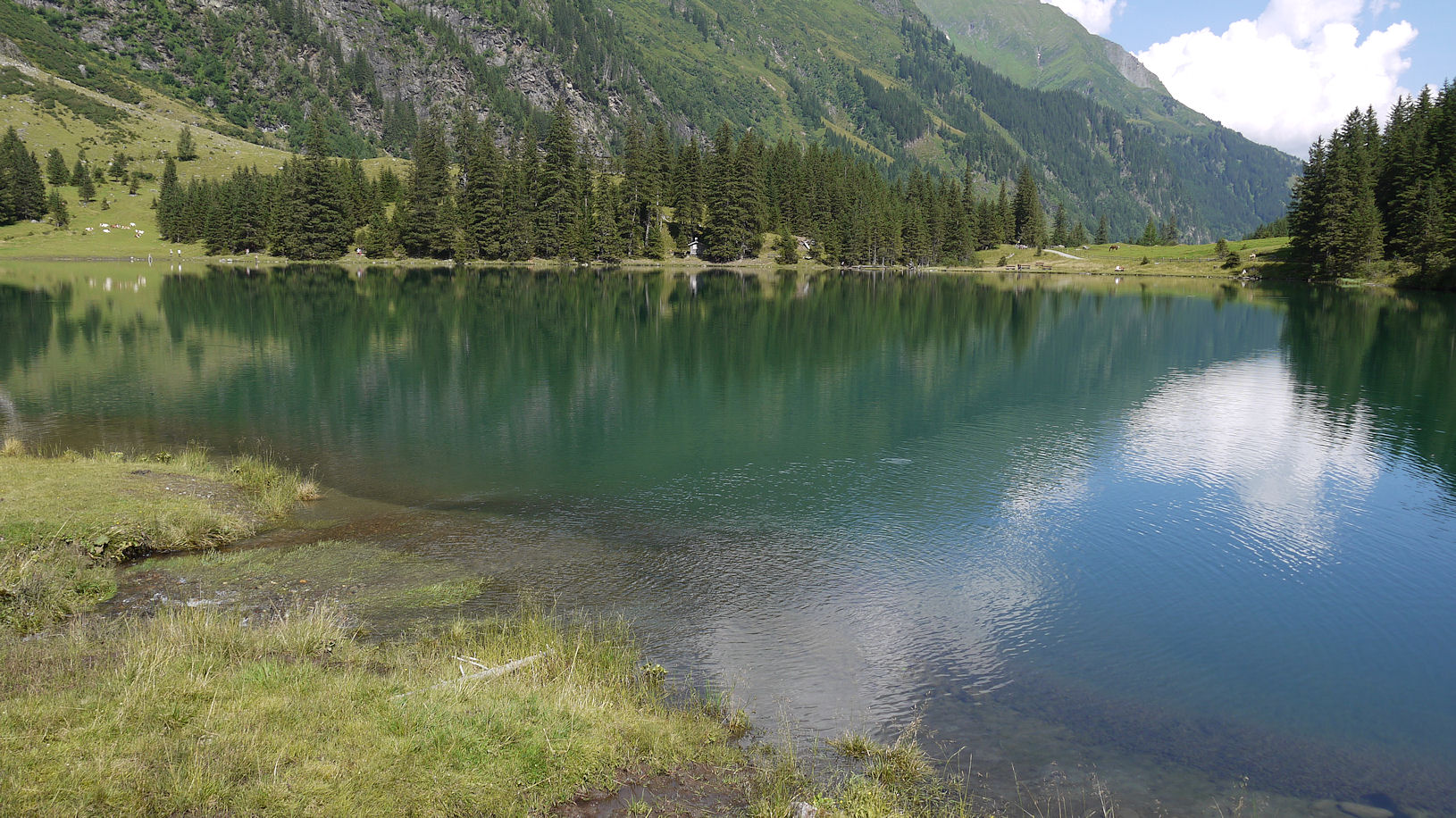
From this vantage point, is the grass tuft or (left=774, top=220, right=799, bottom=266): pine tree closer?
the grass tuft

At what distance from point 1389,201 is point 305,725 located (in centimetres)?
15204

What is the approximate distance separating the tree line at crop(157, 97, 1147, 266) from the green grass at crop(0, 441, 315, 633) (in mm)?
126654

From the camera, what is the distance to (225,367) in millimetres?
43750

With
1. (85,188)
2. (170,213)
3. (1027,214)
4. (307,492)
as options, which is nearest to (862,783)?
(307,492)

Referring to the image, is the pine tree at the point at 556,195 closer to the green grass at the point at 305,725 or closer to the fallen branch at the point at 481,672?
the green grass at the point at 305,725

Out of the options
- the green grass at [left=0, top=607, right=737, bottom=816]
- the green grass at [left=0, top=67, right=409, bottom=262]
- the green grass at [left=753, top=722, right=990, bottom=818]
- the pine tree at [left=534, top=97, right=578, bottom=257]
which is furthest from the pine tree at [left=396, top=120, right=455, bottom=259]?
the green grass at [left=753, top=722, right=990, bottom=818]

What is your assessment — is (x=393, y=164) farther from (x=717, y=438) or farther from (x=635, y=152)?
(x=717, y=438)

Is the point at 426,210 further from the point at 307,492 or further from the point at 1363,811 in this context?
the point at 1363,811

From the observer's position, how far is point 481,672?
11602 millimetres

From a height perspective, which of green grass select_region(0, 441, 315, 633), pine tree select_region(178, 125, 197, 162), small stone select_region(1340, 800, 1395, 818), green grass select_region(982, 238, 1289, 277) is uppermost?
pine tree select_region(178, 125, 197, 162)

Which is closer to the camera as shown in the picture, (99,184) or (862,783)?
(862,783)

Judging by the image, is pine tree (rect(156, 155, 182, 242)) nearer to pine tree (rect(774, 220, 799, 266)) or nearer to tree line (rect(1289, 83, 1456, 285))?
pine tree (rect(774, 220, 799, 266))

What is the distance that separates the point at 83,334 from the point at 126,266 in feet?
320

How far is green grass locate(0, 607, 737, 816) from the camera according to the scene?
7684 millimetres
